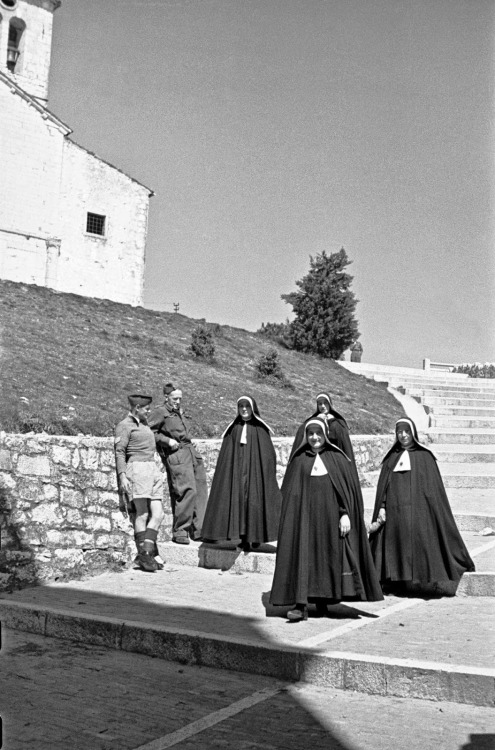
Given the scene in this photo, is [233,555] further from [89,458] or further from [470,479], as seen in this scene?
[470,479]

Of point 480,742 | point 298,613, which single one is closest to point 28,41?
point 298,613

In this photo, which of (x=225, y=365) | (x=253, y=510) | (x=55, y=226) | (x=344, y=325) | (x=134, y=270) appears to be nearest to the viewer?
(x=253, y=510)

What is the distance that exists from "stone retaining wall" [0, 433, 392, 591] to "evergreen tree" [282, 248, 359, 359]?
1966 cm

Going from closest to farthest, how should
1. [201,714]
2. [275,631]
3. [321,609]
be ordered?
[201,714]
[275,631]
[321,609]

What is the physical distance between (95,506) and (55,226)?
86.8 feet

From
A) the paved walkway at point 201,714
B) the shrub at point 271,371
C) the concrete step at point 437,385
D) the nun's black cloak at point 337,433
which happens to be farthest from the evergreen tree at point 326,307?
the paved walkway at point 201,714

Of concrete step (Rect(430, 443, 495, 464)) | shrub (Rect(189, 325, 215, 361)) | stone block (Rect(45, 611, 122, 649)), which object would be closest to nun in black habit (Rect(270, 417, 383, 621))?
stone block (Rect(45, 611, 122, 649))

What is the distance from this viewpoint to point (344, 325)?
104ft

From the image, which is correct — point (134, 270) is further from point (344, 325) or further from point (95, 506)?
point (95, 506)

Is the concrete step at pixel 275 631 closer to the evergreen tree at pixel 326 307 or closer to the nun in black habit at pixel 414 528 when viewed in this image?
the nun in black habit at pixel 414 528

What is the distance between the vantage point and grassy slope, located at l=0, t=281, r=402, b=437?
12719mm

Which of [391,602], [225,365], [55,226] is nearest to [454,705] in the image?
[391,602]

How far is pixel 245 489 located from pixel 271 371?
10091mm

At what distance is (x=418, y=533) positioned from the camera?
8.61 m
